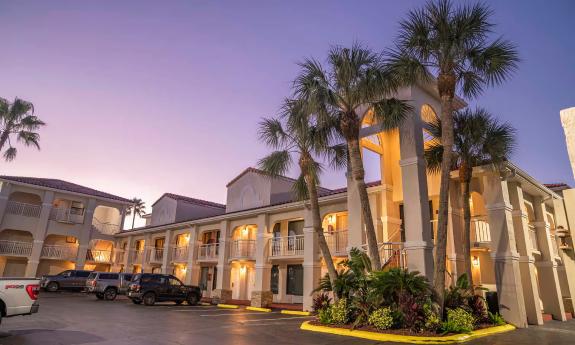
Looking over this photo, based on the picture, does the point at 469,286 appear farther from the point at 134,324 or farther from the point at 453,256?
the point at 134,324

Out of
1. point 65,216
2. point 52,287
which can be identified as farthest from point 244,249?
point 65,216

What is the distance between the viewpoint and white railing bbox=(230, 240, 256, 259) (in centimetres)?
2456

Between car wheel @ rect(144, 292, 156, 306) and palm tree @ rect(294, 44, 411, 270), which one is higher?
palm tree @ rect(294, 44, 411, 270)

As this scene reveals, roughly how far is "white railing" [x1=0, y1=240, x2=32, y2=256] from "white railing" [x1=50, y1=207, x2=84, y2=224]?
9.20 feet

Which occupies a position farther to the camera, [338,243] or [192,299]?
[192,299]

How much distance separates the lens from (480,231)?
1622 centimetres

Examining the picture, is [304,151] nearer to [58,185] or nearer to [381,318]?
[381,318]

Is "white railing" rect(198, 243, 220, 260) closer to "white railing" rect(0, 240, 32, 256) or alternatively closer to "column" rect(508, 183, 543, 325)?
"white railing" rect(0, 240, 32, 256)

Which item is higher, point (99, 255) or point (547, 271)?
point (99, 255)

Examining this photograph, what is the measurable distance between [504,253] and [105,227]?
1366 inches

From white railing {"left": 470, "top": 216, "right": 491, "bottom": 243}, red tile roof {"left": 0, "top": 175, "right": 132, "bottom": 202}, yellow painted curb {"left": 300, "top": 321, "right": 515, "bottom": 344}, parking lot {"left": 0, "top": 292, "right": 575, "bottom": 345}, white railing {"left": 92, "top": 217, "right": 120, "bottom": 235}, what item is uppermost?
red tile roof {"left": 0, "top": 175, "right": 132, "bottom": 202}

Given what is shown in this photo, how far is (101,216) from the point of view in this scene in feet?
126

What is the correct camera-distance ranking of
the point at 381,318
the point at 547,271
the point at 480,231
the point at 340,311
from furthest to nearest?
the point at 547,271 < the point at 480,231 < the point at 340,311 < the point at 381,318

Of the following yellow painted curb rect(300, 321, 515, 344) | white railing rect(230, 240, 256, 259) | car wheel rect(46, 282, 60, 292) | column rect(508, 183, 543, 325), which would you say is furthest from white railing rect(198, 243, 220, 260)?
column rect(508, 183, 543, 325)
